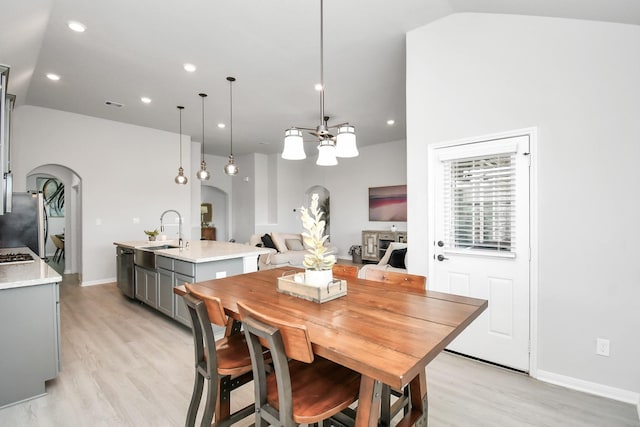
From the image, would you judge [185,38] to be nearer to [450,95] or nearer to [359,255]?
[450,95]

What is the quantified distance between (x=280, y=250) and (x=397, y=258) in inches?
119

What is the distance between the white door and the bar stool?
199 centimetres

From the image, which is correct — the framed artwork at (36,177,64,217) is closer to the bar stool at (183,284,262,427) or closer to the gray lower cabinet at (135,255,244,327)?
the gray lower cabinet at (135,255,244,327)

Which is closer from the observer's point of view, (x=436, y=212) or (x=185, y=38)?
(x=436, y=212)

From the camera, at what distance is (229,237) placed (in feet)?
32.9

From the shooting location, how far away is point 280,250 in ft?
22.7

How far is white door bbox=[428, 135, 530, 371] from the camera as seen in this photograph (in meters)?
2.58

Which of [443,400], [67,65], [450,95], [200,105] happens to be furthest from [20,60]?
[443,400]

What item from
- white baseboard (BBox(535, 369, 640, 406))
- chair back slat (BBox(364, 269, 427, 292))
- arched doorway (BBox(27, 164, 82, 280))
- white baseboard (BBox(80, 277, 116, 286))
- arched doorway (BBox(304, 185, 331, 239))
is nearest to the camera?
chair back slat (BBox(364, 269, 427, 292))

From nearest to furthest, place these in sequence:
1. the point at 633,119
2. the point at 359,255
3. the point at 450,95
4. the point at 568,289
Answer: the point at 633,119 < the point at 568,289 < the point at 450,95 < the point at 359,255

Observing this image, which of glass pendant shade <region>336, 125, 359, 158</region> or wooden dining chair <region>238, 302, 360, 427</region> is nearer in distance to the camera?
wooden dining chair <region>238, 302, 360, 427</region>

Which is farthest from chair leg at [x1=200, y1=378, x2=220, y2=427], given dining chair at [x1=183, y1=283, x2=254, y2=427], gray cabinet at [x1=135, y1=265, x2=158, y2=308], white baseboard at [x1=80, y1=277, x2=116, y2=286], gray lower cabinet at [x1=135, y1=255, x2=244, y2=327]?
white baseboard at [x1=80, y1=277, x2=116, y2=286]

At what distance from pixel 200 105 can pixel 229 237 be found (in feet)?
17.9

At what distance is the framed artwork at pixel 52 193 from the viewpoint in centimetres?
898
